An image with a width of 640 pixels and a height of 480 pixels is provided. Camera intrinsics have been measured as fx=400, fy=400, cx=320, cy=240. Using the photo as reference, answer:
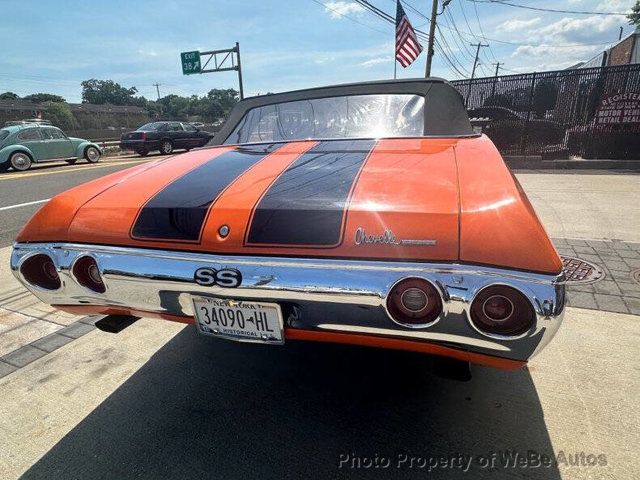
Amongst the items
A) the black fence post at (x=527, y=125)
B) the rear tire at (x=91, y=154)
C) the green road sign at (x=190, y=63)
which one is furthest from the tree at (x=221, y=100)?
the black fence post at (x=527, y=125)

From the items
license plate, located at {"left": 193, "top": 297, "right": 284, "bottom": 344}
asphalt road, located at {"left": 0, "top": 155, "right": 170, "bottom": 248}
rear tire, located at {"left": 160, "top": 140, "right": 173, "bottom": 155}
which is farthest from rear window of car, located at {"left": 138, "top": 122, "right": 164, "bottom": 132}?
license plate, located at {"left": 193, "top": 297, "right": 284, "bottom": 344}

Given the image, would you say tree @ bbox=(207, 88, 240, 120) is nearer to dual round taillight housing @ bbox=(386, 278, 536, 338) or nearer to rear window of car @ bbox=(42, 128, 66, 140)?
rear window of car @ bbox=(42, 128, 66, 140)

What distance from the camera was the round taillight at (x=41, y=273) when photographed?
1.73m

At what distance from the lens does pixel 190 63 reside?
22.8 metres

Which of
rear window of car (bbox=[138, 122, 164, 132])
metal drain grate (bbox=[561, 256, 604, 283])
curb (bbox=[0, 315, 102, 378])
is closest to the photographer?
curb (bbox=[0, 315, 102, 378])

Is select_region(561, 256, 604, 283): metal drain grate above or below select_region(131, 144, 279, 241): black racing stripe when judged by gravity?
below

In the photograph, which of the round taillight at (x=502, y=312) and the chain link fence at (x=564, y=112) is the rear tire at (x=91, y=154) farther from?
the round taillight at (x=502, y=312)

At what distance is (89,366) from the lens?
7.47 ft

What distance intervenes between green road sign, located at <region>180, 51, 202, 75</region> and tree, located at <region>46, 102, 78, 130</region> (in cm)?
3564

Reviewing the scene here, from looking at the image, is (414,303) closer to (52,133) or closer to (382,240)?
(382,240)

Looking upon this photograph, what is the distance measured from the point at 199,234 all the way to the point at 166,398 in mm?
1037

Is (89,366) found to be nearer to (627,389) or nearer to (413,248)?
(413,248)

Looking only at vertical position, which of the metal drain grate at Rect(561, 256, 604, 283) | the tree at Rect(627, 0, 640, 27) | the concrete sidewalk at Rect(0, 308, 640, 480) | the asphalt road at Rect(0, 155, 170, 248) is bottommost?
the concrete sidewalk at Rect(0, 308, 640, 480)

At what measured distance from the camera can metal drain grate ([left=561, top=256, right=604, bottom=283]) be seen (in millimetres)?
3193
